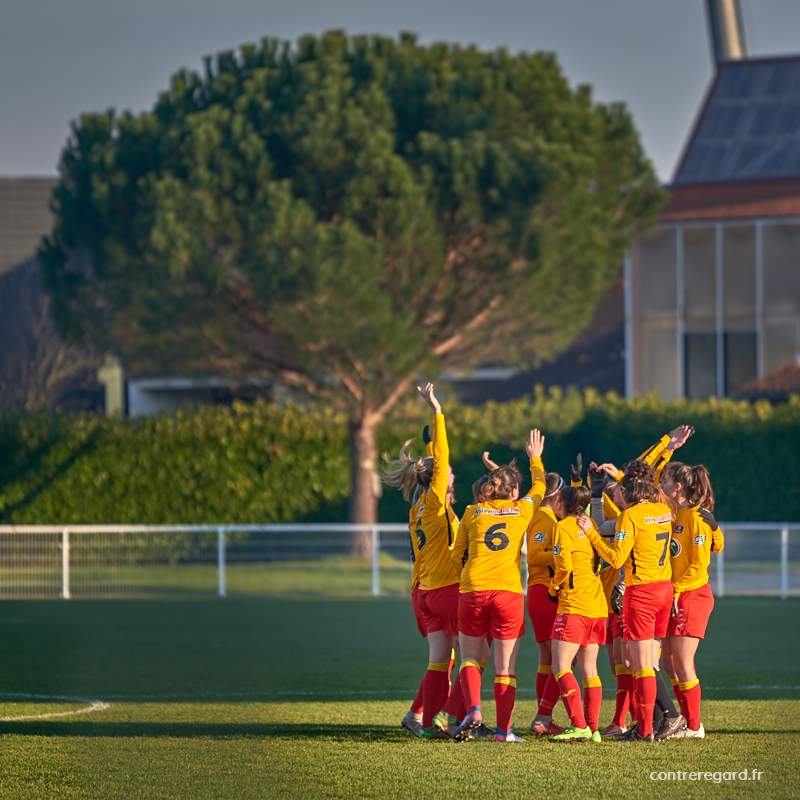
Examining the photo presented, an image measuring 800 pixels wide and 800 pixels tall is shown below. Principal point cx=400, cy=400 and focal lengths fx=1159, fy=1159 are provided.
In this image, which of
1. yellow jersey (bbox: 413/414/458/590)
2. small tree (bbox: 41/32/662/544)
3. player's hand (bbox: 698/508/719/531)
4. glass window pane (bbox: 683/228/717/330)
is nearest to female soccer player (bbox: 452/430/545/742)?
yellow jersey (bbox: 413/414/458/590)

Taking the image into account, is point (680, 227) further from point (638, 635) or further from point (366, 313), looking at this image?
point (638, 635)

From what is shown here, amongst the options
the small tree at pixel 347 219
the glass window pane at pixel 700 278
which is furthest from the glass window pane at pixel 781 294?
the small tree at pixel 347 219

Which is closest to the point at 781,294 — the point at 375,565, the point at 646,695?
the point at 375,565

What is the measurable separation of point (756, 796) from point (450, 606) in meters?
2.12

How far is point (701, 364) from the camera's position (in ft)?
96.2

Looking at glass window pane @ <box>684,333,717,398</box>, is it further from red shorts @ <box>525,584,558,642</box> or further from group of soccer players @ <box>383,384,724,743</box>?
red shorts @ <box>525,584,558,642</box>

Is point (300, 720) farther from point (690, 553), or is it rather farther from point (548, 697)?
point (690, 553)

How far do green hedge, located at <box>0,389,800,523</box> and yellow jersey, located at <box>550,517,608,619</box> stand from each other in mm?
14723

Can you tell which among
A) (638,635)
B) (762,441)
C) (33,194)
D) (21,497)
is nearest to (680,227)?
(762,441)

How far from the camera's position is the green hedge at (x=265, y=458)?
21172mm

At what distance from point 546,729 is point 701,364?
921 inches

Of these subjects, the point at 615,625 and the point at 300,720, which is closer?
the point at 615,625

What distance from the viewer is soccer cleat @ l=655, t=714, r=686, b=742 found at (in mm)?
6957

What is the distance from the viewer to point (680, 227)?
2895 centimetres
